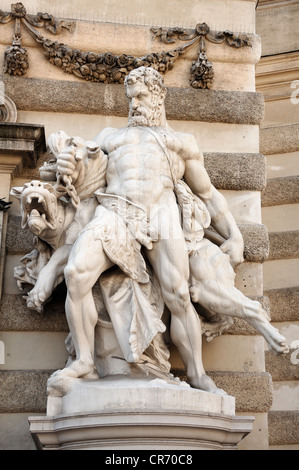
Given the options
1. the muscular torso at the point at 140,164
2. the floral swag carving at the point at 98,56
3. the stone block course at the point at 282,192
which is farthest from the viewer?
the stone block course at the point at 282,192

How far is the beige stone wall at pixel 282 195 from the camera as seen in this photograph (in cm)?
845

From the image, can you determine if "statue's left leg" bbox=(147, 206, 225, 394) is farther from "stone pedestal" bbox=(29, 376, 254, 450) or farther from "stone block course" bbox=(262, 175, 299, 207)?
"stone block course" bbox=(262, 175, 299, 207)

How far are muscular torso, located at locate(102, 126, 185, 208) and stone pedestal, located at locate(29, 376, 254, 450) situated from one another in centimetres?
149

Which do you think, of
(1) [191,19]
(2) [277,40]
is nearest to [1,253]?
(1) [191,19]

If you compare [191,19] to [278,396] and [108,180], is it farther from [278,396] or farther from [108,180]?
[278,396]

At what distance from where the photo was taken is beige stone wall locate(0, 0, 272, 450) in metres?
6.88

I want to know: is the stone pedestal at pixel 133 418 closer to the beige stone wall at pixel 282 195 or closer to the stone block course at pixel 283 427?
the stone block course at pixel 283 427

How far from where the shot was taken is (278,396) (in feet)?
27.8

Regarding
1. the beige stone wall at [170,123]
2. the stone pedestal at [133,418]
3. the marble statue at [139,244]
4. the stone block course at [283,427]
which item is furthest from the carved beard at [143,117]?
the stone block course at [283,427]

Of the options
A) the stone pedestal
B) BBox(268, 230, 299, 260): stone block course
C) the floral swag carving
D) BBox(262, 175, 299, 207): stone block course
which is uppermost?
the floral swag carving

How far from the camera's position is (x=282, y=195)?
959 cm

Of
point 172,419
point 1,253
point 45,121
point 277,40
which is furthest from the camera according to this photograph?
point 277,40

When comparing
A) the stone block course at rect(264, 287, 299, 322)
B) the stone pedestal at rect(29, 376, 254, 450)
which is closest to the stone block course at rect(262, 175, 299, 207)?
the stone block course at rect(264, 287, 299, 322)

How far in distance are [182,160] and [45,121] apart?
1489mm
